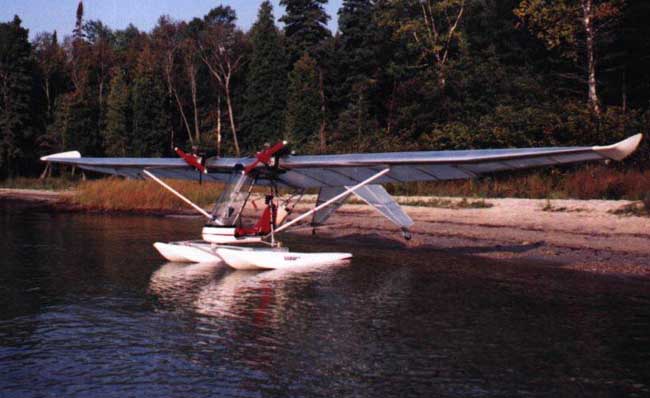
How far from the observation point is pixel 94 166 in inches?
703

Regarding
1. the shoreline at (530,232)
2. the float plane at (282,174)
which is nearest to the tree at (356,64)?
the shoreline at (530,232)

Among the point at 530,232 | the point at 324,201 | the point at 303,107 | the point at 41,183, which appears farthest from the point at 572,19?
the point at 41,183

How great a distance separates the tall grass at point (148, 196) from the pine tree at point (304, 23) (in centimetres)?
2550

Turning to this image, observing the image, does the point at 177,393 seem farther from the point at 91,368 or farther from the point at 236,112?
the point at 236,112

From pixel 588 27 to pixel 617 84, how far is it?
1197 centimetres

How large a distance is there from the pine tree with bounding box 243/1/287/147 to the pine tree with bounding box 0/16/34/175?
1827cm

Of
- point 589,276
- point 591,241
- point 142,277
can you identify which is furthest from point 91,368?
point 591,241

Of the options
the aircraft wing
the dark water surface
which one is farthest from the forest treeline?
the dark water surface

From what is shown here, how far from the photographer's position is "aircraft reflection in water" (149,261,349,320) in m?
10.8

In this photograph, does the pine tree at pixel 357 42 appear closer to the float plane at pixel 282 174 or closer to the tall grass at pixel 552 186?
the tall grass at pixel 552 186

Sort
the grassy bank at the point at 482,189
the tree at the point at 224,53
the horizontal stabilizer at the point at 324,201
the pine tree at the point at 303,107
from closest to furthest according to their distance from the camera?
the horizontal stabilizer at the point at 324,201
the grassy bank at the point at 482,189
the pine tree at the point at 303,107
the tree at the point at 224,53

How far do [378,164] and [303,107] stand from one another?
34923 mm

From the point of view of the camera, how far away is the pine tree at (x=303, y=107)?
4800 cm

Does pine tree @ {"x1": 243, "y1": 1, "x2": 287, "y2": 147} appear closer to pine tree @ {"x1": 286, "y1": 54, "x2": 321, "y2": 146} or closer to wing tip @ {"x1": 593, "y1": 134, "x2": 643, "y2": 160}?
pine tree @ {"x1": 286, "y1": 54, "x2": 321, "y2": 146}
